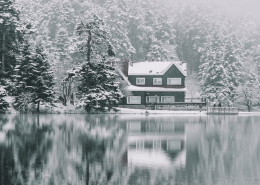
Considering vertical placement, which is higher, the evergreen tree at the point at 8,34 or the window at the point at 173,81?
the evergreen tree at the point at 8,34

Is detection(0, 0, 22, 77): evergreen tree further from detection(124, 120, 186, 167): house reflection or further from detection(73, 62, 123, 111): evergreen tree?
detection(124, 120, 186, 167): house reflection

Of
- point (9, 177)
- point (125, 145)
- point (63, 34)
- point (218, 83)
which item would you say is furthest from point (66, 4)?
point (9, 177)

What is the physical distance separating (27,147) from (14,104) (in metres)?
33.3

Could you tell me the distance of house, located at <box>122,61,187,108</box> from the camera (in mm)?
63844

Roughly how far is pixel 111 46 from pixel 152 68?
14.7 metres

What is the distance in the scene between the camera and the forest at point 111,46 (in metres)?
49.5

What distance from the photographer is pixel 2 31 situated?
A: 172 ft

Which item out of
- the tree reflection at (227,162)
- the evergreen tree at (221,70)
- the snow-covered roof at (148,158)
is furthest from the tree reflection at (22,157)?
the evergreen tree at (221,70)

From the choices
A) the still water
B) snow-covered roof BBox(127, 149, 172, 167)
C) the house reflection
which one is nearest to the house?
the house reflection

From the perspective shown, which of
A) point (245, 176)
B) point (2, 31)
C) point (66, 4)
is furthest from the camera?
point (66, 4)

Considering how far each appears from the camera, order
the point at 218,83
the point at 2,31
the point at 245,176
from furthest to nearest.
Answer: the point at 218,83
the point at 2,31
the point at 245,176

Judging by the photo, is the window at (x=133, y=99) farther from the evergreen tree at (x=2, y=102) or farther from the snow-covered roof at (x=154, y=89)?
the evergreen tree at (x=2, y=102)

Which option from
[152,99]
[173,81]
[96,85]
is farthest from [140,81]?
[96,85]

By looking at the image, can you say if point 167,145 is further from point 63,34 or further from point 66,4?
point 66,4
